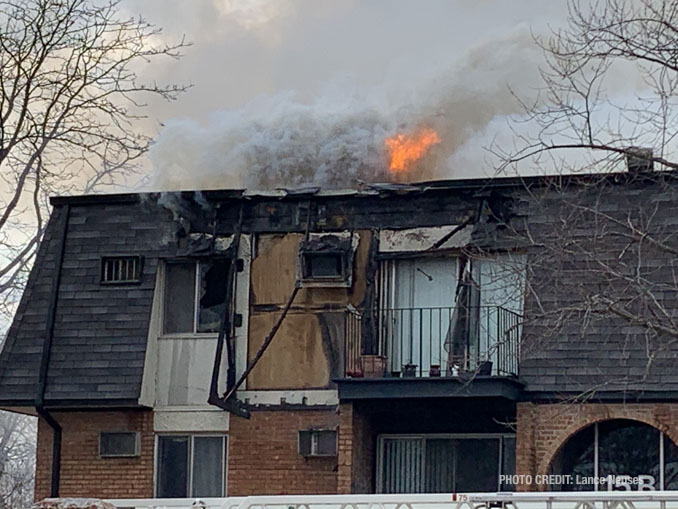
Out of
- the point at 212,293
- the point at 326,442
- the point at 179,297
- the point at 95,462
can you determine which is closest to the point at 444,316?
the point at 326,442

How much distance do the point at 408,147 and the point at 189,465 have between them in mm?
5172

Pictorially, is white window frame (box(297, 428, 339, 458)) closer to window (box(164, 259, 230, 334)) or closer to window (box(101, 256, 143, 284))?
window (box(164, 259, 230, 334))

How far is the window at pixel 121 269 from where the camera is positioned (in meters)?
19.7

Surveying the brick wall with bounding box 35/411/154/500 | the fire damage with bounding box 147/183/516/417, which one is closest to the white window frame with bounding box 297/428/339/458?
the fire damage with bounding box 147/183/516/417

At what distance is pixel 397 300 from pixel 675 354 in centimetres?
370

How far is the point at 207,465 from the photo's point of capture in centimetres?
1948

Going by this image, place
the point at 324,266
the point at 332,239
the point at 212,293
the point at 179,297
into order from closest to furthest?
the point at 324,266
the point at 332,239
the point at 212,293
the point at 179,297

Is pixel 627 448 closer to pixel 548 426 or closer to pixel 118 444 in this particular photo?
pixel 548 426

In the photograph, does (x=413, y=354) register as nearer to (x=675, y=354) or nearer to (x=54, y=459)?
(x=675, y=354)

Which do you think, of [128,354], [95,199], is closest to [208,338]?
[128,354]

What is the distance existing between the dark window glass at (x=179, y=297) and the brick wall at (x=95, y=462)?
124 centimetres

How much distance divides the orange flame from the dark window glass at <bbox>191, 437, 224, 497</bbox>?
439 cm

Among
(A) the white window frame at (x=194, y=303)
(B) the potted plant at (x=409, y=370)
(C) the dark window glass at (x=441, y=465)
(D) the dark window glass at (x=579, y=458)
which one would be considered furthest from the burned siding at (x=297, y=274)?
(C) the dark window glass at (x=441, y=465)

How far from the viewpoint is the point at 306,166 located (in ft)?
66.3
